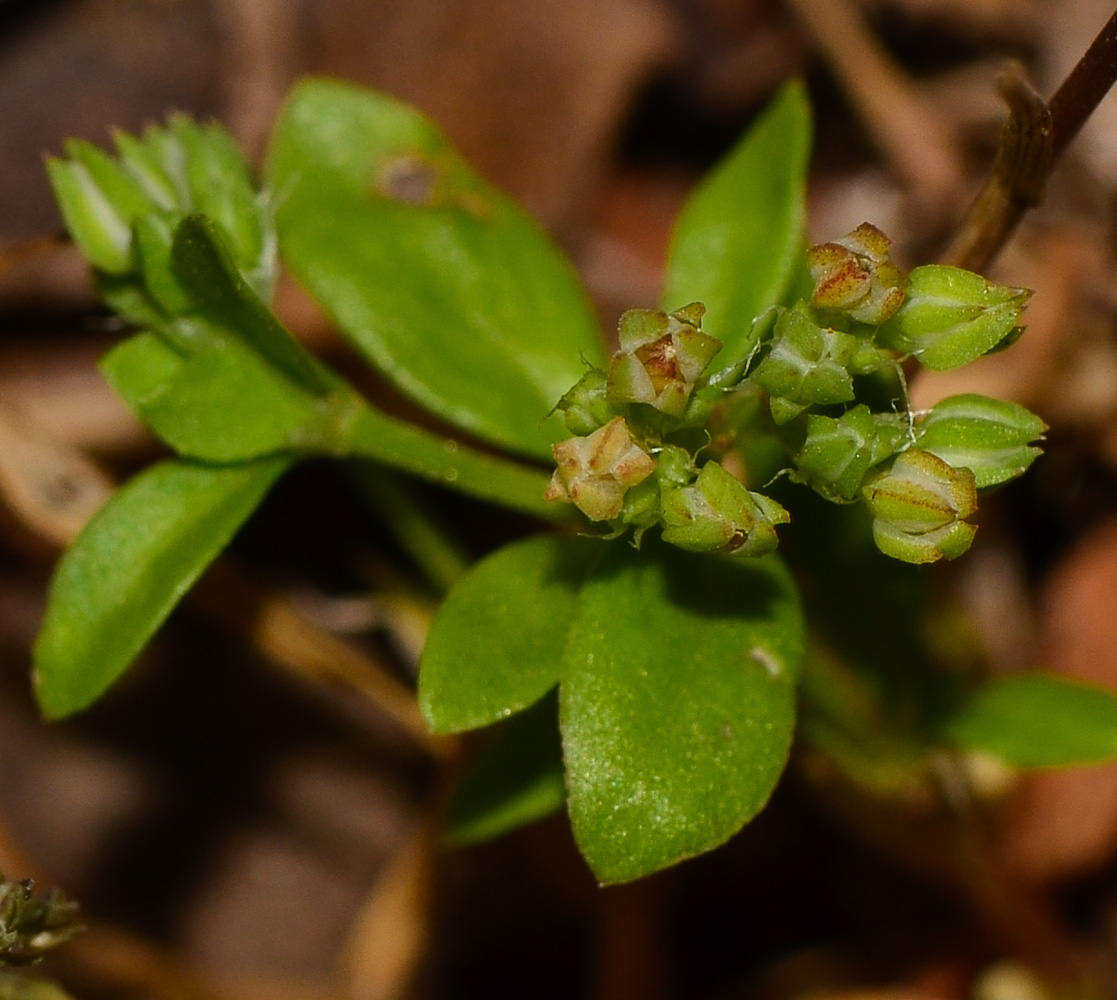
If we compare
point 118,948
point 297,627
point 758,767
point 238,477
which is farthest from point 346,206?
point 118,948

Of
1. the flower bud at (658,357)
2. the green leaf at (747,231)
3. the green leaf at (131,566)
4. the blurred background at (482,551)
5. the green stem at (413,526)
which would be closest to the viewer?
the flower bud at (658,357)

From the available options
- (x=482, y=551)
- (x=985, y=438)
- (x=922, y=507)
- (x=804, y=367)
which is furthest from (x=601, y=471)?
(x=482, y=551)

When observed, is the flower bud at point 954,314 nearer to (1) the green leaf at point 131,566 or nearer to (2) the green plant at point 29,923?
(1) the green leaf at point 131,566

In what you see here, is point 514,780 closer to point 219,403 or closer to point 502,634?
point 502,634

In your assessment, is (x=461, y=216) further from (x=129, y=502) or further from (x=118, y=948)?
(x=118, y=948)

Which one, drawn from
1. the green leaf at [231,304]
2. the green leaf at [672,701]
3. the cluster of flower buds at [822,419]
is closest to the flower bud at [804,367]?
the cluster of flower buds at [822,419]
